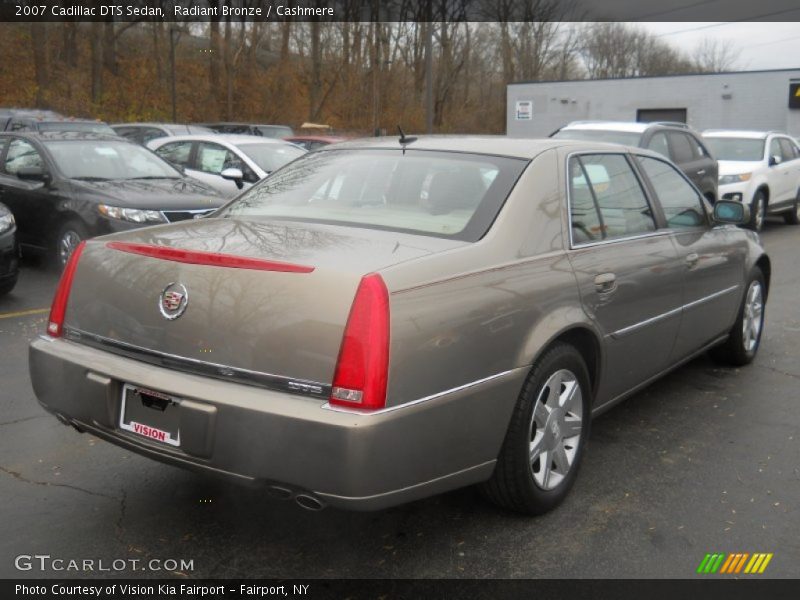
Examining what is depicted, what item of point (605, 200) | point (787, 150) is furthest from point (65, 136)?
point (787, 150)

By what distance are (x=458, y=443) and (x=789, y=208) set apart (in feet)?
47.4

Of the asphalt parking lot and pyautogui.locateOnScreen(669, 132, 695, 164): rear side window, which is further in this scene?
pyautogui.locateOnScreen(669, 132, 695, 164): rear side window

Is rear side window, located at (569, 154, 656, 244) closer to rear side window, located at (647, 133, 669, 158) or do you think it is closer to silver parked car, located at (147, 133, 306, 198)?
rear side window, located at (647, 133, 669, 158)

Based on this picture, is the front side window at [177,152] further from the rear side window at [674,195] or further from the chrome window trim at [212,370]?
the chrome window trim at [212,370]

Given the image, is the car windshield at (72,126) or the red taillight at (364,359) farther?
the car windshield at (72,126)

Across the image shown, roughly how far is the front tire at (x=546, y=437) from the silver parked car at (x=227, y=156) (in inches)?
327

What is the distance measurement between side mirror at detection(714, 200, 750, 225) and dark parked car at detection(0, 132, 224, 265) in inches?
205

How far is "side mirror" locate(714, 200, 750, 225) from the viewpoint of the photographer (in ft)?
17.1

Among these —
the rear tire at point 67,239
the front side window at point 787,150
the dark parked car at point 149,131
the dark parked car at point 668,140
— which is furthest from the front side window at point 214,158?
the front side window at point 787,150

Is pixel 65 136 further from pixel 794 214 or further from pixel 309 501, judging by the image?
pixel 794 214

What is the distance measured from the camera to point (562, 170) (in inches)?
152

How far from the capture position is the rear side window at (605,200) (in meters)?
3.91

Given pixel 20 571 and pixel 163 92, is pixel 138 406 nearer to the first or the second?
pixel 20 571

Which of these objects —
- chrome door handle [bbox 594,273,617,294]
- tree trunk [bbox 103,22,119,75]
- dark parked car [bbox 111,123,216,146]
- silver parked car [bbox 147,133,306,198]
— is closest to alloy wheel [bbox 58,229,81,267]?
silver parked car [bbox 147,133,306,198]
